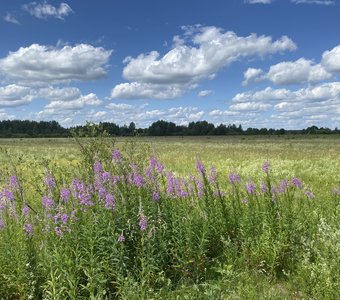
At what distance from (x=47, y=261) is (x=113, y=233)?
1.04 metres

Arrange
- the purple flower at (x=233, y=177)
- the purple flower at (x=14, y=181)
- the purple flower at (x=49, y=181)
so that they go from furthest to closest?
1. the purple flower at (x=233, y=177)
2. the purple flower at (x=14, y=181)
3. the purple flower at (x=49, y=181)

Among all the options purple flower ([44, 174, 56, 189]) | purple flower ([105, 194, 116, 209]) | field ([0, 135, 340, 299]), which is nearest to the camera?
field ([0, 135, 340, 299])

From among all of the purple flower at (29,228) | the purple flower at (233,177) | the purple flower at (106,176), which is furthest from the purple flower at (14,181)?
the purple flower at (233,177)

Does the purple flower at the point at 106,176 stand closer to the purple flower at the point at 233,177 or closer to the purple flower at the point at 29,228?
the purple flower at the point at 29,228

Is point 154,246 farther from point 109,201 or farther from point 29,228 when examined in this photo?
point 29,228

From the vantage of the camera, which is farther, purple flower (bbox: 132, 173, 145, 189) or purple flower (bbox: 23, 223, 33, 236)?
purple flower (bbox: 132, 173, 145, 189)

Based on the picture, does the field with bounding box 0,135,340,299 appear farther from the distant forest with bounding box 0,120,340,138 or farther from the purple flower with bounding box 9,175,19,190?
the distant forest with bounding box 0,120,340,138

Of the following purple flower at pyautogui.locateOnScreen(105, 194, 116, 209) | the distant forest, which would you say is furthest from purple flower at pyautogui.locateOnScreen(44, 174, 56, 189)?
the distant forest

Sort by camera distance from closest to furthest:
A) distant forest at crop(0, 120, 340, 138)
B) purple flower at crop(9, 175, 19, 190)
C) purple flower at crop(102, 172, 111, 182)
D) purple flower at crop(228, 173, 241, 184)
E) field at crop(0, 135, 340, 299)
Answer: field at crop(0, 135, 340, 299) → purple flower at crop(102, 172, 111, 182) → purple flower at crop(9, 175, 19, 190) → purple flower at crop(228, 173, 241, 184) → distant forest at crop(0, 120, 340, 138)

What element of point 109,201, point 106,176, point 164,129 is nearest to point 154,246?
point 109,201

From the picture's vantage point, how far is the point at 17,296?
5.76 metres

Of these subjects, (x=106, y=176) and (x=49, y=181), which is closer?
(x=106, y=176)

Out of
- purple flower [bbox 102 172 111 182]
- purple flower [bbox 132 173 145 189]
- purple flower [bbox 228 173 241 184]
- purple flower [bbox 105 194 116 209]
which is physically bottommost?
purple flower [bbox 105 194 116 209]

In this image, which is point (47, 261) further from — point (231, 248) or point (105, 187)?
point (231, 248)
